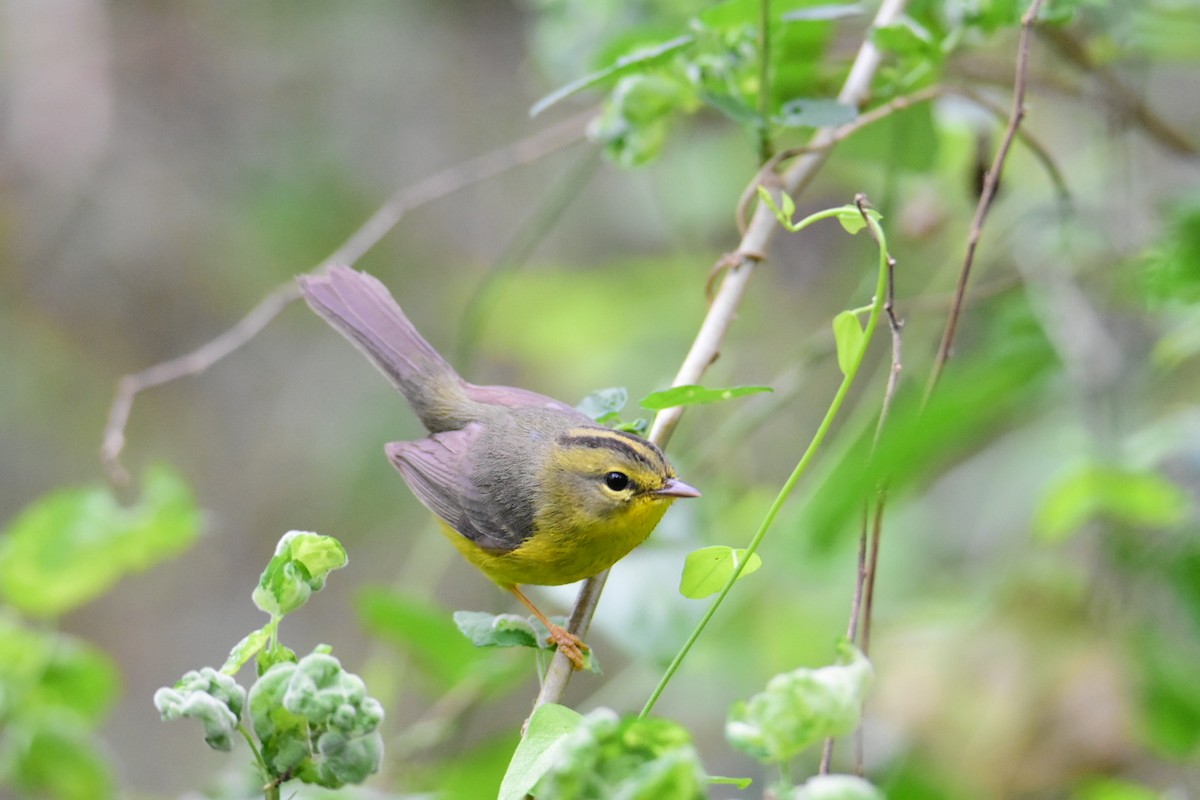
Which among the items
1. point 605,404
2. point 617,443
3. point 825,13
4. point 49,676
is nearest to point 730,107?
point 825,13

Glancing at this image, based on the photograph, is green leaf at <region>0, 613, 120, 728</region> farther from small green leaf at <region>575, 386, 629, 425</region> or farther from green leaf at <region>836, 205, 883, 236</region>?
green leaf at <region>836, 205, 883, 236</region>

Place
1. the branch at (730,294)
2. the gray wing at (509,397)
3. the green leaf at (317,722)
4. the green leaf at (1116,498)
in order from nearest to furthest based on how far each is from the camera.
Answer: the green leaf at (317,722) < the branch at (730,294) < the green leaf at (1116,498) < the gray wing at (509,397)

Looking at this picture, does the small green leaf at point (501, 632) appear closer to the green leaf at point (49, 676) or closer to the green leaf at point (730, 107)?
the green leaf at point (730, 107)

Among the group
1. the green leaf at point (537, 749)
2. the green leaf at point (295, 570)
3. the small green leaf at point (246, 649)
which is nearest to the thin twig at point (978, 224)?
the green leaf at point (537, 749)

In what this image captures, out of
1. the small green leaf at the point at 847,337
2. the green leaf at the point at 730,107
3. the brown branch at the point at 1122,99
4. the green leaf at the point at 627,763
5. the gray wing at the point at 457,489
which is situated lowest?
the green leaf at the point at 627,763

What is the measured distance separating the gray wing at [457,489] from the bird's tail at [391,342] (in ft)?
0.32

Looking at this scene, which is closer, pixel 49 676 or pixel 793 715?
pixel 793 715

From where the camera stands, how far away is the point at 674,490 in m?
2.84

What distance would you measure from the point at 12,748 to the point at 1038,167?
4.32 m

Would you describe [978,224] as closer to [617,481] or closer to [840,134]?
[840,134]

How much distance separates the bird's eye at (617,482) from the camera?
291 centimetres

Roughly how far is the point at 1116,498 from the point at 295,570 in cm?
212

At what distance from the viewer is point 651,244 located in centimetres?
711

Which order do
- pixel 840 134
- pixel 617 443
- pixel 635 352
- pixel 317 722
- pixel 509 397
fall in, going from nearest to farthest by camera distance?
pixel 317 722
pixel 840 134
pixel 617 443
pixel 509 397
pixel 635 352
